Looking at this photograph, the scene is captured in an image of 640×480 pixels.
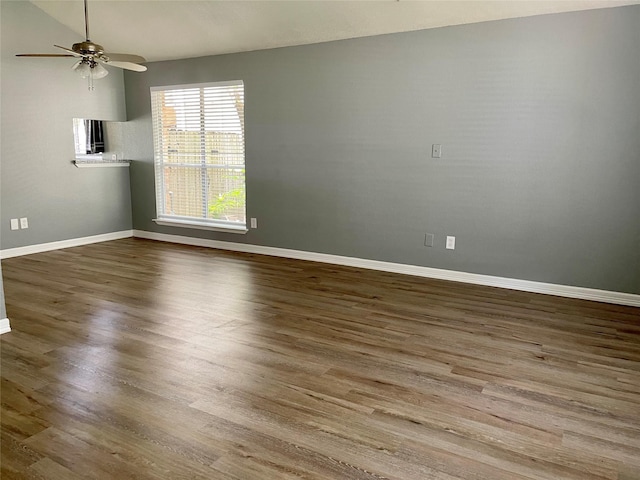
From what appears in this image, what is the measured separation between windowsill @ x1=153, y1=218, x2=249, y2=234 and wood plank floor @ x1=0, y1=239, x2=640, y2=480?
64.7 inches

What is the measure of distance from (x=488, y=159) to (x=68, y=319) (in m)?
3.73

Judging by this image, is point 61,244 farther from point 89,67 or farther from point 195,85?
point 89,67

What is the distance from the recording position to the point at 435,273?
15.7ft

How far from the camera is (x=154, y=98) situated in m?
6.40

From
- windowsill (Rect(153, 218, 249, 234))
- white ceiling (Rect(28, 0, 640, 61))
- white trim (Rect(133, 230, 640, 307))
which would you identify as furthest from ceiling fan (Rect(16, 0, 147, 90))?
white trim (Rect(133, 230, 640, 307))

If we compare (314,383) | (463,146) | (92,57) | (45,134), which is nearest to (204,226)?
(45,134)

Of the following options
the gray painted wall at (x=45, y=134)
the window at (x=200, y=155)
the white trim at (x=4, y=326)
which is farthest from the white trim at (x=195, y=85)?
the white trim at (x=4, y=326)

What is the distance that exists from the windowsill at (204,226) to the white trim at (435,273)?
0.52ft

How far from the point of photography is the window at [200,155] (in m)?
5.89

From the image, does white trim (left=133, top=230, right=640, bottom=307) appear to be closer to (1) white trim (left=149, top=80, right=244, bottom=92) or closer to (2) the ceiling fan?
(1) white trim (left=149, top=80, right=244, bottom=92)

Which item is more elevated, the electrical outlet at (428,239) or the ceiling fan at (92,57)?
the ceiling fan at (92,57)

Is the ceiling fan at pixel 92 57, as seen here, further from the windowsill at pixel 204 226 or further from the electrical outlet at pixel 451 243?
the electrical outlet at pixel 451 243

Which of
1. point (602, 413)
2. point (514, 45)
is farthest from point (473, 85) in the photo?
point (602, 413)

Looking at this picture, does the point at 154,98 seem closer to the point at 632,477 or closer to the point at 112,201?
the point at 112,201
